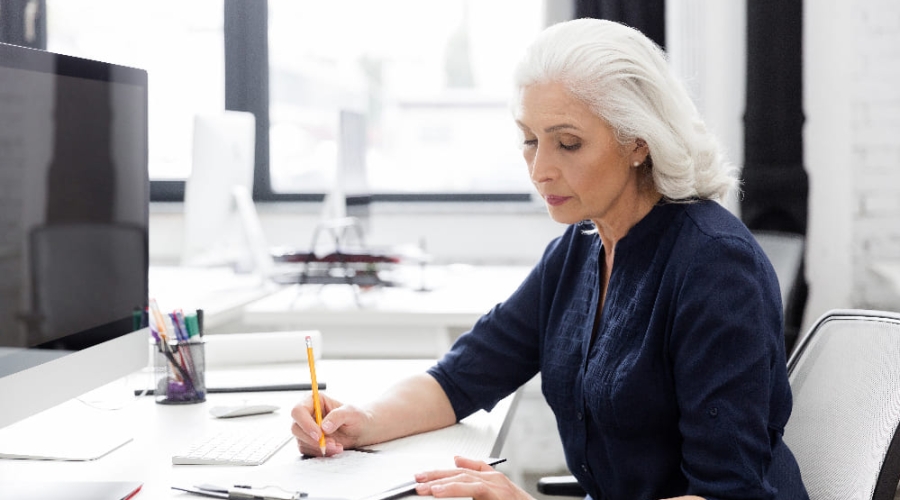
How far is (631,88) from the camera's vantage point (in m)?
1.23

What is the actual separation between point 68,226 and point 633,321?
2.27ft

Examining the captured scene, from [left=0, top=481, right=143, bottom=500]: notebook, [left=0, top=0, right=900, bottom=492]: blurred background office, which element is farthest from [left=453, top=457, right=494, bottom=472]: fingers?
[left=0, top=0, right=900, bottom=492]: blurred background office

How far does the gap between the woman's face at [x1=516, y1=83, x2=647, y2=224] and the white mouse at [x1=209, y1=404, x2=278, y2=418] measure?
0.50 m

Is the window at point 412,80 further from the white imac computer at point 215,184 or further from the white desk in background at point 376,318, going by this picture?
the white desk in background at point 376,318

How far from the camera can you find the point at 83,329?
1.16 m

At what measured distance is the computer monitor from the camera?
3.31ft

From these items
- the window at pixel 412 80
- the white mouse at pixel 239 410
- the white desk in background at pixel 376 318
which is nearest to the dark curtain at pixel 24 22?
the window at pixel 412 80

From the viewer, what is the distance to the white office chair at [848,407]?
1079 millimetres

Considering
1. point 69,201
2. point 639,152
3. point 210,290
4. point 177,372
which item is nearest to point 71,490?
point 69,201

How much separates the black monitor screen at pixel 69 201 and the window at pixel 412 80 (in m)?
2.87

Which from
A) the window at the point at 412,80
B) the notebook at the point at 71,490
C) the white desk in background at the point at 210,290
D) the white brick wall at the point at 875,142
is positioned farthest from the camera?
the window at the point at 412,80

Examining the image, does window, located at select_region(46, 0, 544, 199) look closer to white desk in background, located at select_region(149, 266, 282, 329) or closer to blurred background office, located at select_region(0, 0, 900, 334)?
blurred background office, located at select_region(0, 0, 900, 334)

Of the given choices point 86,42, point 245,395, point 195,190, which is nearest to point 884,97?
point 195,190

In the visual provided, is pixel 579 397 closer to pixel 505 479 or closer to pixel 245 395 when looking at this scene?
pixel 505 479
